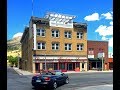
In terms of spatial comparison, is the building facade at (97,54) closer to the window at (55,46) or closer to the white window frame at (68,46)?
the white window frame at (68,46)

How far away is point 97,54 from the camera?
227 feet

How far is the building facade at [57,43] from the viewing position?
57.5 meters

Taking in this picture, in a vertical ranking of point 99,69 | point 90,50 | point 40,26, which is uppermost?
point 40,26

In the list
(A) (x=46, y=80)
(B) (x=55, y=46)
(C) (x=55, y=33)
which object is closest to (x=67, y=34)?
(C) (x=55, y=33)

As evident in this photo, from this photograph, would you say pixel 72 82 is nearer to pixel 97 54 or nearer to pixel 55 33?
pixel 55 33

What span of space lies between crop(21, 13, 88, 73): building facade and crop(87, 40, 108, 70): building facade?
292cm

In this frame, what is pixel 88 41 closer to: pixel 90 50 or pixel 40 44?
pixel 90 50

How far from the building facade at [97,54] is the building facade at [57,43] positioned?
2.92 metres

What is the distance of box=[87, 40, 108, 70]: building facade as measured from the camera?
6775 cm

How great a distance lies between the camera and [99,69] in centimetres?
6762
